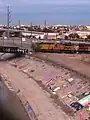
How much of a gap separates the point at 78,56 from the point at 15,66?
558 inches

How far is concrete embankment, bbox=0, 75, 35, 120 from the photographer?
43.7 metres

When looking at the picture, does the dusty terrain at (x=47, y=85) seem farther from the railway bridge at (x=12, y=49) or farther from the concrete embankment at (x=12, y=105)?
the railway bridge at (x=12, y=49)

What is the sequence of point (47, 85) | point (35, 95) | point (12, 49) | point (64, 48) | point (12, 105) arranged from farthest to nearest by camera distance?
point (64, 48) < point (12, 49) < point (47, 85) < point (35, 95) < point (12, 105)

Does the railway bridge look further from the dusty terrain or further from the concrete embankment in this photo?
the concrete embankment

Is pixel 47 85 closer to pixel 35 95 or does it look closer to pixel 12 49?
pixel 35 95

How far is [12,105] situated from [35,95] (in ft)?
14.8

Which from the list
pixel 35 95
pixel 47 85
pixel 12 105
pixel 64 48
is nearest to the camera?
pixel 12 105

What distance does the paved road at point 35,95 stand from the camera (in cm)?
4138

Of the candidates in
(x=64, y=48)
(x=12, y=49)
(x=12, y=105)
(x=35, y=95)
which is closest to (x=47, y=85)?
(x=35, y=95)

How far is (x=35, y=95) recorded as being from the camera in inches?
2103

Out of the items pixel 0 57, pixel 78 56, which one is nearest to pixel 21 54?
pixel 0 57

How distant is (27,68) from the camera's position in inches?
3236

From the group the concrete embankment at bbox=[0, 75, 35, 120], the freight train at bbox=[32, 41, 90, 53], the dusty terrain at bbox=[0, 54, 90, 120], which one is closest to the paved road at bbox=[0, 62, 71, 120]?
the dusty terrain at bbox=[0, 54, 90, 120]

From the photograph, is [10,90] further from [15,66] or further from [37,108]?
[15,66]
